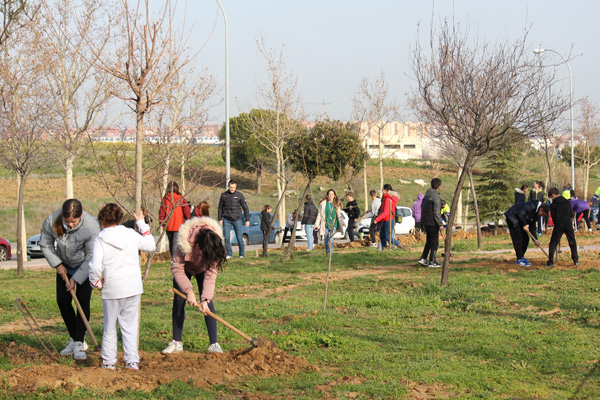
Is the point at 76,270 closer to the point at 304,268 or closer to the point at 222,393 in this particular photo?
the point at 222,393

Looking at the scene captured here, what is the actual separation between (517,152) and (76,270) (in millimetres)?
24905

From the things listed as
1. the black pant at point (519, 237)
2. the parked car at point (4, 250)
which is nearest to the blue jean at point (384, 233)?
the black pant at point (519, 237)

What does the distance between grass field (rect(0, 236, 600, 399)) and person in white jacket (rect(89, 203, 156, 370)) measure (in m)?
0.79

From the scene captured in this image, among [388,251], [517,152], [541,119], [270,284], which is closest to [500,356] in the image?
[541,119]

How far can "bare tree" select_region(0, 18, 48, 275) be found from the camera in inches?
549

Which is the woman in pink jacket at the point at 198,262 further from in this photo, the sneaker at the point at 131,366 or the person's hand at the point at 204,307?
the sneaker at the point at 131,366

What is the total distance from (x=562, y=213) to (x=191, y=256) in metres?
8.87

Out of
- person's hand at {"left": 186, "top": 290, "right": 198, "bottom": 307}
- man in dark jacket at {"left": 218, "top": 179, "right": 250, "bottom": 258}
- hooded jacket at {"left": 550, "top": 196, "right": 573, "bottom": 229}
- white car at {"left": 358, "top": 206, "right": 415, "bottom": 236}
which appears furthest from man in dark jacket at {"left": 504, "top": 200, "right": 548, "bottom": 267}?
white car at {"left": 358, "top": 206, "right": 415, "bottom": 236}

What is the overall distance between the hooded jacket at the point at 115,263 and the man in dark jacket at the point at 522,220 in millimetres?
9364

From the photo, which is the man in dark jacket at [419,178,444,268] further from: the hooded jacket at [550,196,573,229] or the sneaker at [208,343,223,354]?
the sneaker at [208,343,223,354]

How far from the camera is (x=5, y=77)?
12.9m

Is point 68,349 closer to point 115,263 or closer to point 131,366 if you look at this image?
point 131,366

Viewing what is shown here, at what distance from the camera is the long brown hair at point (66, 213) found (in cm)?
631

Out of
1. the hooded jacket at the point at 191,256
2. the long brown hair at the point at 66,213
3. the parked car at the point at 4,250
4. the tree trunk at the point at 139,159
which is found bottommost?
the parked car at the point at 4,250
